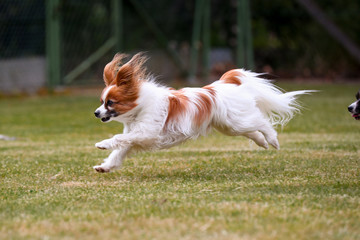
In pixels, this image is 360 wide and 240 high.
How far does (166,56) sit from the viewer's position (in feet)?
55.3

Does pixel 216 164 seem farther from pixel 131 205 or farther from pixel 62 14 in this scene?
pixel 62 14

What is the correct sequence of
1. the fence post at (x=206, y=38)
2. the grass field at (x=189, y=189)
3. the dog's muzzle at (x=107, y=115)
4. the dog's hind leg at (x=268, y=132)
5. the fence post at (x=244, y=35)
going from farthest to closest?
the fence post at (x=206, y=38) → the fence post at (x=244, y=35) → the dog's hind leg at (x=268, y=132) → the dog's muzzle at (x=107, y=115) → the grass field at (x=189, y=189)

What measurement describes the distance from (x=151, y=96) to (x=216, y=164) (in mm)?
1081

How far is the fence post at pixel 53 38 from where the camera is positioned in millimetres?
13992

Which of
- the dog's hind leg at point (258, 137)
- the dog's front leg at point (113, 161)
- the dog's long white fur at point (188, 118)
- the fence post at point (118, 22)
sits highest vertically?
the fence post at point (118, 22)

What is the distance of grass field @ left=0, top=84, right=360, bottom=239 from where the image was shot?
339 centimetres

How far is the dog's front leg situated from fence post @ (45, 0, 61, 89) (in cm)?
936

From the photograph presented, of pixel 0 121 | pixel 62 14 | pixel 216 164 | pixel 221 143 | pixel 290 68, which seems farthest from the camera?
pixel 290 68

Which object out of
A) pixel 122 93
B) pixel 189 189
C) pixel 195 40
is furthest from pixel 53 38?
pixel 189 189

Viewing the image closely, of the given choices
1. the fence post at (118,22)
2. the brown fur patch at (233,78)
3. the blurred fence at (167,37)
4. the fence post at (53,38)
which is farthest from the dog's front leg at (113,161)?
the fence post at (118,22)

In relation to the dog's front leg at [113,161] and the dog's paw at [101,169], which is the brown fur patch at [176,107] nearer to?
the dog's front leg at [113,161]

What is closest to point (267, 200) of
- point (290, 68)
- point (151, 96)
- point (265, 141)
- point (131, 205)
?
point (131, 205)

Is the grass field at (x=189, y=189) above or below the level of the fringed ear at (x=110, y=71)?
below

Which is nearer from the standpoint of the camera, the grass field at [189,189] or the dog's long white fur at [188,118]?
the grass field at [189,189]
